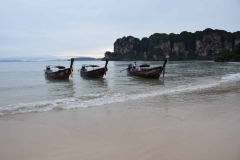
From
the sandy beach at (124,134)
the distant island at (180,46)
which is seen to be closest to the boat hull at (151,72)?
the sandy beach at (124,134)

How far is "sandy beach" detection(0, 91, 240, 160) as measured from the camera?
3.74 meters

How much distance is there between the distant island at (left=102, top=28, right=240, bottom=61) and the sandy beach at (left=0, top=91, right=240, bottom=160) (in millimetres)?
115288

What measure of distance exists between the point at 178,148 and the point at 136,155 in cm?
89

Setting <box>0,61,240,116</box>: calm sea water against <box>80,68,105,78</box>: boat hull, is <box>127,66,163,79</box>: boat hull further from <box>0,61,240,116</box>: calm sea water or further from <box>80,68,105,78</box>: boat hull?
<box>80,68,105,78</box>: boat hull

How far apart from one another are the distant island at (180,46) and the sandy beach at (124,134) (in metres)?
115

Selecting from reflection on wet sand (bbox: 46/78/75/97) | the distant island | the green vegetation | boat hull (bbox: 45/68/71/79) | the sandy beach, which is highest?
the distant island

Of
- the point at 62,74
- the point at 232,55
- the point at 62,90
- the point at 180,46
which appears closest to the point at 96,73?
the point at 62,74

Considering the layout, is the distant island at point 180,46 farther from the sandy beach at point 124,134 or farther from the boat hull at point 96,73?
the sandy beach at point 124,134

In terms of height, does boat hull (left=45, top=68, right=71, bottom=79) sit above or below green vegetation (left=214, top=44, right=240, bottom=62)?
below

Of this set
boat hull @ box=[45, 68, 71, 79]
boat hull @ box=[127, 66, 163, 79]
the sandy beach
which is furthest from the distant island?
the sandy beach

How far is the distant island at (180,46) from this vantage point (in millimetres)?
135500

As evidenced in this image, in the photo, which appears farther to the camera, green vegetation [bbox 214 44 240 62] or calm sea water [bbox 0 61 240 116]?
green vegetation [bbox 214 44 240 62]

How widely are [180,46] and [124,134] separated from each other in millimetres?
161274

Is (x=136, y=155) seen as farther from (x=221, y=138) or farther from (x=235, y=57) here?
(x=235, y=57)
